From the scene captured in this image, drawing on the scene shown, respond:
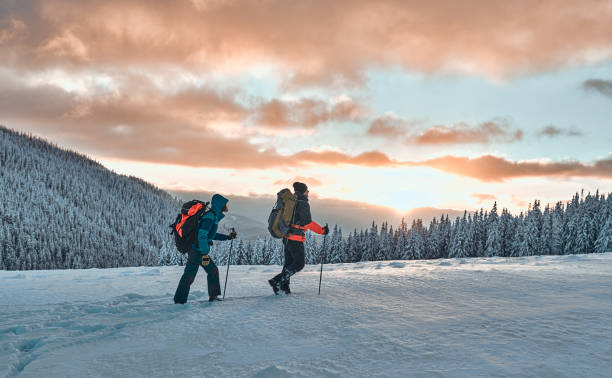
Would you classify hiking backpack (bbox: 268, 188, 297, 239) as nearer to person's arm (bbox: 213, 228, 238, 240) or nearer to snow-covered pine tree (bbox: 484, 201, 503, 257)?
person's arm (bbox: 213, 228, 238, 240)

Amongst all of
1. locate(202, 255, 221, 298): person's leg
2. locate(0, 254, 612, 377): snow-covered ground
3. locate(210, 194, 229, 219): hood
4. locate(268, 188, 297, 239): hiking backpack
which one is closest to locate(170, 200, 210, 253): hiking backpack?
locate(210, 194, 229, 219): hood

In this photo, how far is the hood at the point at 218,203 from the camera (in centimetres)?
707

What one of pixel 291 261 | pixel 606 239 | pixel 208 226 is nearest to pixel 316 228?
pixel 291 261

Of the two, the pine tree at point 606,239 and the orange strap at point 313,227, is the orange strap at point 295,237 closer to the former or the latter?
the orange strap at point 313,227

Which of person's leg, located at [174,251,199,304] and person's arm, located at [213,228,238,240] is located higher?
person's arm, located at [213,228,238,240]

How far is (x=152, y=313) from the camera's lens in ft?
19.3

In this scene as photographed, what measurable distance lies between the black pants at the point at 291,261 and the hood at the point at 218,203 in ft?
5.27

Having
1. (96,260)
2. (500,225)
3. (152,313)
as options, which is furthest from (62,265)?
(152,313)

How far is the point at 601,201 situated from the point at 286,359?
82.9m

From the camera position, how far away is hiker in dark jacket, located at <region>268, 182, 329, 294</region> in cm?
742

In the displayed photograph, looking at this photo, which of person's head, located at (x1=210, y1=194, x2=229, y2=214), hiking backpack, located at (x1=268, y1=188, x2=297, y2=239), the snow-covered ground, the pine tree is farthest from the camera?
the pine tree

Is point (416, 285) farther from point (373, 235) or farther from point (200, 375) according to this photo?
point (373, 235)

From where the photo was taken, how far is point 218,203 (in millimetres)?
7188

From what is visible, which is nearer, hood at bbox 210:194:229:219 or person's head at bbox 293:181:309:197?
hood at bbox 210:194:229:219
